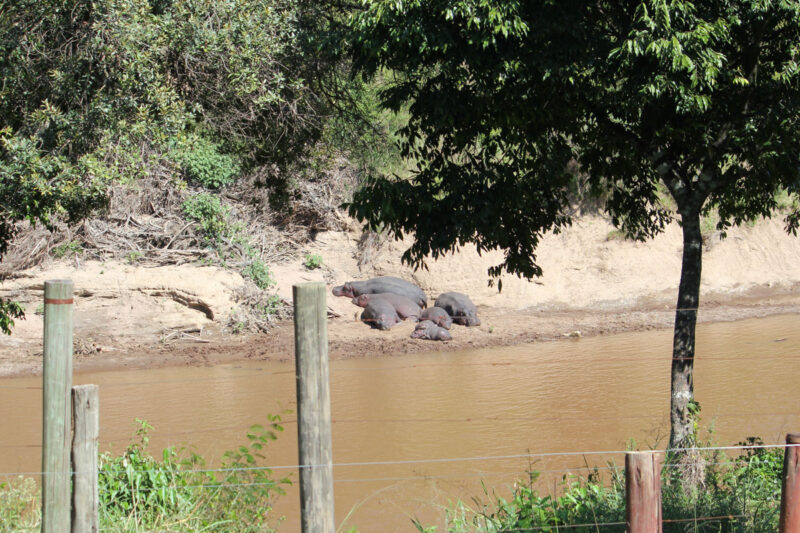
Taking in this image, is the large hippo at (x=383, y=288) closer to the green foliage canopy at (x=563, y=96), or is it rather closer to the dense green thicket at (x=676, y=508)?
the green foliage canopy at (x=563, y=96)

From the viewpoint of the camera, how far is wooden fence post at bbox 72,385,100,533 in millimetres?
3516

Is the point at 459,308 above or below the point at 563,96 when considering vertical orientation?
below

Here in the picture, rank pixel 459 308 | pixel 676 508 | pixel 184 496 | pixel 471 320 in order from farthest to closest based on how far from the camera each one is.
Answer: pixel 459 308, pixel 471 320, pixel 184 496, pixel 676 508

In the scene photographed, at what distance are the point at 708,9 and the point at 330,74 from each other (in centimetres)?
456

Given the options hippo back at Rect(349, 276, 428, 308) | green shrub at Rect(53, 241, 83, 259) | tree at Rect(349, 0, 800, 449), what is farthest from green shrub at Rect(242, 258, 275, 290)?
tree at Rect(349, 0, 800, 449)

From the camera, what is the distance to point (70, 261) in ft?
56.3

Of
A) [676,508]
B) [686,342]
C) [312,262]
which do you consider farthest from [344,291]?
[676,508]

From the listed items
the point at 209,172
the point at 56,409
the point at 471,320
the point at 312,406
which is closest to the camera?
the point at 312,406

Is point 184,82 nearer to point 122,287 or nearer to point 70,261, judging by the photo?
point 122,287

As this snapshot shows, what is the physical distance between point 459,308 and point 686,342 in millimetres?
10523

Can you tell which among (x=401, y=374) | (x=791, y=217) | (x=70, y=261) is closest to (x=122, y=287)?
(x=70, y=261)

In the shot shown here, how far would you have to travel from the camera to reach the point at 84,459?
3.54 m

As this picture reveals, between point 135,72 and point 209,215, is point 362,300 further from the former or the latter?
point 135,72

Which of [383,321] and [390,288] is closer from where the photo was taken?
[383,321]
